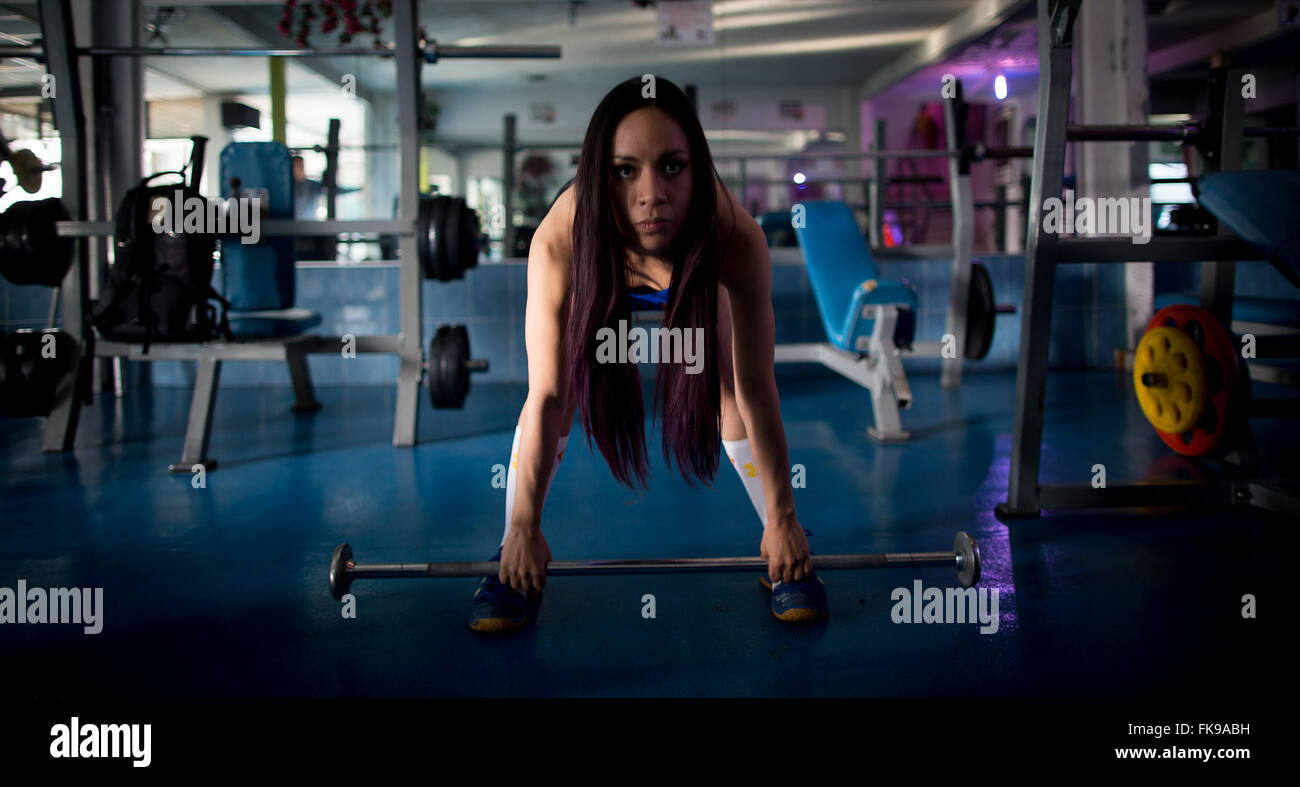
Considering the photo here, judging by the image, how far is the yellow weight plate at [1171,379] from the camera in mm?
2354

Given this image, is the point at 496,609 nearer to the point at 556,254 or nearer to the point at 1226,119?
the point at 556,254

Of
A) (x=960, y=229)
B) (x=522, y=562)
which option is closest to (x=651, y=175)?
(x=522, y=562)

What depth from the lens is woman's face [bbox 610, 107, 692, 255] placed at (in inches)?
45.3

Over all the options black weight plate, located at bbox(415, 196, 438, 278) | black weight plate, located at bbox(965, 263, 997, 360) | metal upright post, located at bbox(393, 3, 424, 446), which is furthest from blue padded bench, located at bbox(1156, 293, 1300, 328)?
metal upright post, located at bbox(393, 3, 424, 446)

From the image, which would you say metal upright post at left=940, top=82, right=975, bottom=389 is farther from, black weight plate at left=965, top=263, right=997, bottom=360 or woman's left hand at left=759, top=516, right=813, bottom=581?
woman's left hand at left=759, top=516, right=813, bottom=581

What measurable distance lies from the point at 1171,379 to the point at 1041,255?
81 centimetres

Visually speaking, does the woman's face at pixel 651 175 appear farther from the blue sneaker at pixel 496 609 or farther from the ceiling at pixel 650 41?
the ceiling at pixel 650 41

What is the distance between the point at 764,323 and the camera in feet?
4.23

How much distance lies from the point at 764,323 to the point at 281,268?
2.78m

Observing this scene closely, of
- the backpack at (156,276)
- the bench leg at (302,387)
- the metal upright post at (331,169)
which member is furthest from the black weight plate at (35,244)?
the metal upright post at (331,169)

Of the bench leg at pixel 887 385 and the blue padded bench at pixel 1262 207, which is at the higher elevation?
the blue padded bench at pixel 1262 207

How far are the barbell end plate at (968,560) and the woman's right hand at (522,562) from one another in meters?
0.69
